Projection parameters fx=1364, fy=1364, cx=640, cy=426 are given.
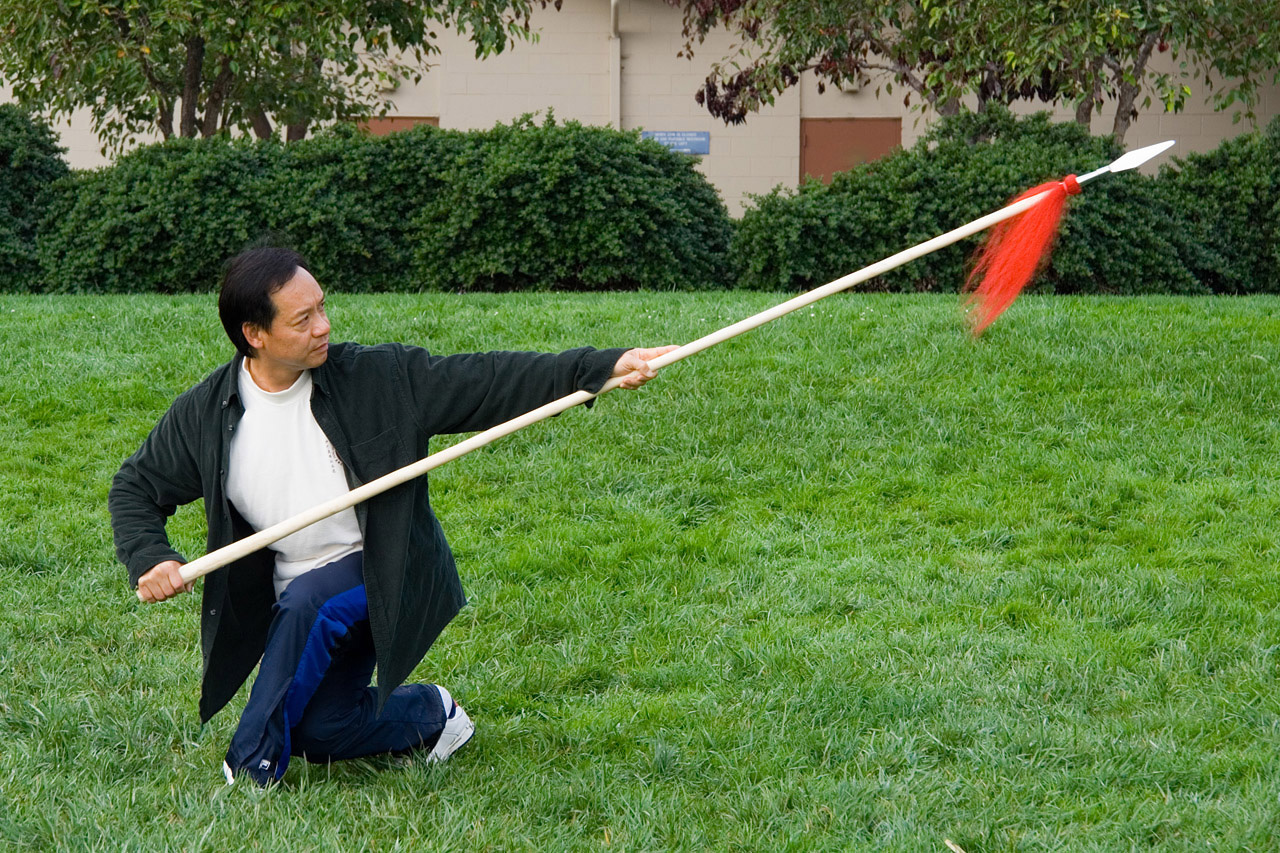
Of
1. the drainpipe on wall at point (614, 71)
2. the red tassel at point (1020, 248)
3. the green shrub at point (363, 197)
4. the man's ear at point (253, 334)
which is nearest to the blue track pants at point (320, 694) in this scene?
the man's ear at point (253, 334)

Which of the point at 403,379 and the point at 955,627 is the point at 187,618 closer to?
the point at 403,379

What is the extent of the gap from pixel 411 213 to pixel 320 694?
8467mm

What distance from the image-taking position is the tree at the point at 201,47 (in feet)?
38.0

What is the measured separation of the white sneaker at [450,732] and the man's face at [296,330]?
1010 millimetres

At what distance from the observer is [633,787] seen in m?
3.53

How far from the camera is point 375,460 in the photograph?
135 inches

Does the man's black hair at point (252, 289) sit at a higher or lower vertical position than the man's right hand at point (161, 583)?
higher

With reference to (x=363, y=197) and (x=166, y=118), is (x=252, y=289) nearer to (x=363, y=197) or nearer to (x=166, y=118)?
(x=363, y=197)

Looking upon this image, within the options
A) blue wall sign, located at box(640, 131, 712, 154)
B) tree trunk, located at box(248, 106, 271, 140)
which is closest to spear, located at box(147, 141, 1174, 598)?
tree trunk, located at box(248, 106, 271, 140)

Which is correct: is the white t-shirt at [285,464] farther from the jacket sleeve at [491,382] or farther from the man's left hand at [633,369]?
the man's left hand at [633,369]

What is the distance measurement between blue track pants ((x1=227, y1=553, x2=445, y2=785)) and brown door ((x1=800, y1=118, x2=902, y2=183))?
15469 mm

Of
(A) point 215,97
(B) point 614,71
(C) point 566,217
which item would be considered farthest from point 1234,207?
(A) point 215,97

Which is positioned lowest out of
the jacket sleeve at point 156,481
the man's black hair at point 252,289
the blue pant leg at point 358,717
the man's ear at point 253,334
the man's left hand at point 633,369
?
the blue pant leg at point 358,717

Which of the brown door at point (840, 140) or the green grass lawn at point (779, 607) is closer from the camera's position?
the green grass lawn at point (779, 607)
